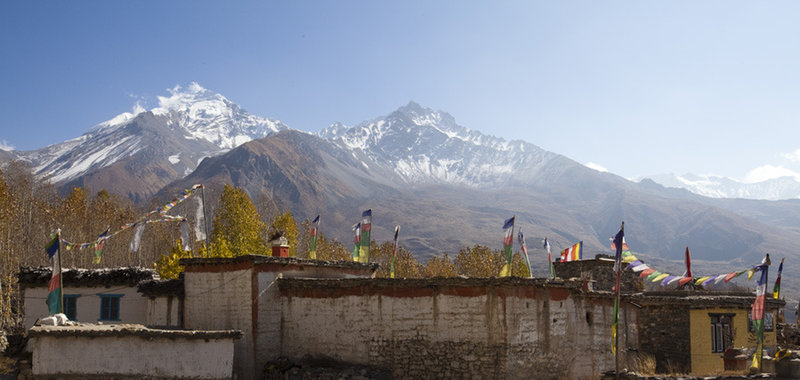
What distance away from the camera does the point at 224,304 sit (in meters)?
24.4

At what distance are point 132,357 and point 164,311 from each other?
20.2ft

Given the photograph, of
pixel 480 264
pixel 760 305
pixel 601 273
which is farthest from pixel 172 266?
pixel 480 264

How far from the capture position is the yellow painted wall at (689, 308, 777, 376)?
30.8 meters

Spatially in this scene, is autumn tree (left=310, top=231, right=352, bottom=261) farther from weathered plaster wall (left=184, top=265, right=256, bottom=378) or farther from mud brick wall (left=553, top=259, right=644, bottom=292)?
weathered plaster wall (left=184, top=265, right=256, bottom=378)

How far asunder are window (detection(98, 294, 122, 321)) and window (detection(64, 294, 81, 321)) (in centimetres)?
102

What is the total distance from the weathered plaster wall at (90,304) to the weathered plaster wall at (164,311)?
885 mm

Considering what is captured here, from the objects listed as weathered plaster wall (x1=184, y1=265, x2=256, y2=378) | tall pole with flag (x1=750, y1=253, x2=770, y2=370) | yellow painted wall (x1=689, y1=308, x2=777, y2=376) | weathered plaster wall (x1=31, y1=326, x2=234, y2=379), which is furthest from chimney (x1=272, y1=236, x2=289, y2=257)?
yellow painted wall (x1=689, y1=308, x2=777, y2=376)

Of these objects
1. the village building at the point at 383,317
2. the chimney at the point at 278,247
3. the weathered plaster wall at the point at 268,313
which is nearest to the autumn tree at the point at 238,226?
the village building at the point at 383,317

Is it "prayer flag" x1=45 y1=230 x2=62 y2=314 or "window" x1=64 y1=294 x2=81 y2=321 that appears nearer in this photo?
"prayer flag" x1=45 y1=230 x2=62 y2=314

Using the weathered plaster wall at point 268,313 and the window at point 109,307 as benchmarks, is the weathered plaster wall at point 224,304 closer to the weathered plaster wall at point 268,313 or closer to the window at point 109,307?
the weathered plaster wall at point 268,313

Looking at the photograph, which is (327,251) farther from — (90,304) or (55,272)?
(55,272)

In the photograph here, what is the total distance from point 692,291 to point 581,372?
52.1 ft

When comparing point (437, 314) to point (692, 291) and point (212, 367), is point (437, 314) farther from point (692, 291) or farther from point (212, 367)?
point (692, 291)

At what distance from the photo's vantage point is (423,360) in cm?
2211
